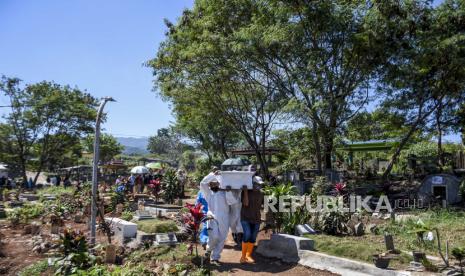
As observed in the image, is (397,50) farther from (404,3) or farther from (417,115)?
(417,115)

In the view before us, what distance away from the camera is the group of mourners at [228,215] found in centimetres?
823

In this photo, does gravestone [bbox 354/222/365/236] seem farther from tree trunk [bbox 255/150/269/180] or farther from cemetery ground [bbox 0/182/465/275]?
tree trunk [bbox 255/150/269/180]

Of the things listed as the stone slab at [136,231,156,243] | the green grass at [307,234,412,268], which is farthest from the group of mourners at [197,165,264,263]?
the stone slab at [136,231,156,243]

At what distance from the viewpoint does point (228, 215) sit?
8.60 metres

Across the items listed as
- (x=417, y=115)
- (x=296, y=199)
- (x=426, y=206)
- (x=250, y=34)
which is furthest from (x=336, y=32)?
(x=296, y=199)

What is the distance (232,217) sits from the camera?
8.78m

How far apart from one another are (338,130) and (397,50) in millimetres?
3903

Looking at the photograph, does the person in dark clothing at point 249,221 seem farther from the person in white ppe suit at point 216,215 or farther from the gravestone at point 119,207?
the gravestone at point 119,207

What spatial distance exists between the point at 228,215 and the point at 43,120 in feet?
95.4

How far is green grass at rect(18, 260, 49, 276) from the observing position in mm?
8172

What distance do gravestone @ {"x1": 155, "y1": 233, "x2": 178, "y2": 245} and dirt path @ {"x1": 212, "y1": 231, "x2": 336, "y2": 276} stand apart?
118 cm

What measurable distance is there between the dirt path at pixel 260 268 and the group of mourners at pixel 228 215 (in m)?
0.22

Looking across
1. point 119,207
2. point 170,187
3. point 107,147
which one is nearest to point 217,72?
point 170,187

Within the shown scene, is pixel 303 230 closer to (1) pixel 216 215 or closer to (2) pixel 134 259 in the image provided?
(1) pixel 216 215
